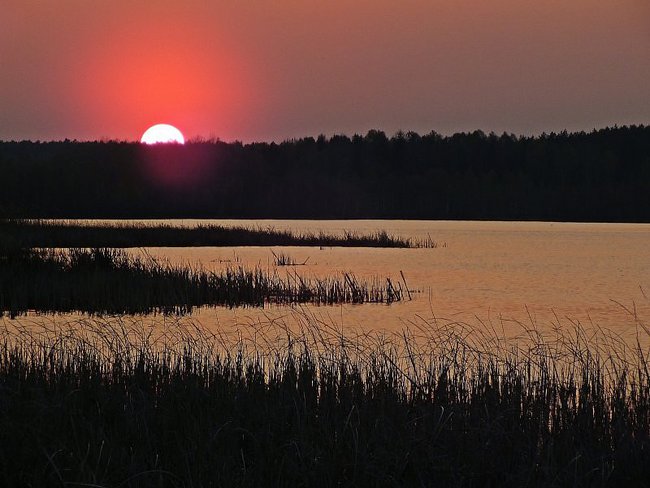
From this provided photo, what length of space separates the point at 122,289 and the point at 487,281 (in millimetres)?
16702

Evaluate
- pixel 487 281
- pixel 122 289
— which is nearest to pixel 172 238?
pixel 487 281

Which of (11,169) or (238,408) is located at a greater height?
(11,169)

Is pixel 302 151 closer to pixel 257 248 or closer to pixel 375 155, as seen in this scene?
pixel 375 155

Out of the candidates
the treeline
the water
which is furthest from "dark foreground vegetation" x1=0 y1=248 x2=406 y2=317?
the treeline

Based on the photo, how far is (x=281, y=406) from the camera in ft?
26.8

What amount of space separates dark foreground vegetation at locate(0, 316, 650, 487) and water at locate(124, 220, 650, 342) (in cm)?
666

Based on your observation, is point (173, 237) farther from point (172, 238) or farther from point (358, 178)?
point (358, 178)

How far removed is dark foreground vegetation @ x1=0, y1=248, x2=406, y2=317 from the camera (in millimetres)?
19453

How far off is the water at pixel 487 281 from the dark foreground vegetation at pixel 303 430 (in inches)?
262

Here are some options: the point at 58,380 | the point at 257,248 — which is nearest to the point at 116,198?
the point at 257,248

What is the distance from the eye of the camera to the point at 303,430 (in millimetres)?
7527

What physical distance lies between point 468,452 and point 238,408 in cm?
211

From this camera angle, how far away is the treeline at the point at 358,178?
10906 cm

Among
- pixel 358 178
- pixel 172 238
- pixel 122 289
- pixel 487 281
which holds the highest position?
pixel 358 178
